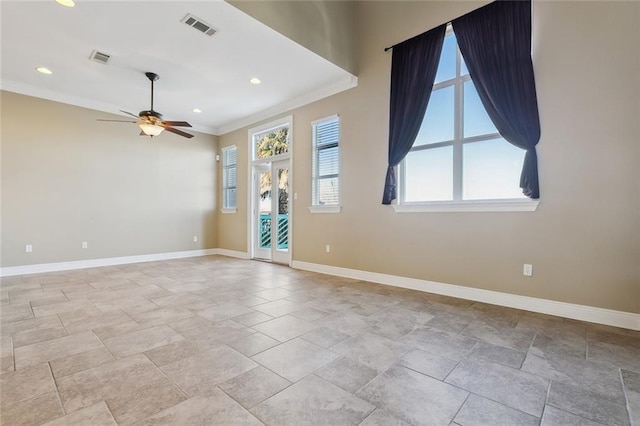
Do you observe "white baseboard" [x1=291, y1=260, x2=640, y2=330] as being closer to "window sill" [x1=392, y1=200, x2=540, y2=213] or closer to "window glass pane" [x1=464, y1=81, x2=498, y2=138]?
"window sill" [x1=392, y1=200, x2=540, y2=213]

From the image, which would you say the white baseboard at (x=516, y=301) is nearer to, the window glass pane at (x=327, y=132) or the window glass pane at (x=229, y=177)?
the window glass pane at (x=327, y=132)

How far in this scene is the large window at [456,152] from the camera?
3.23 m

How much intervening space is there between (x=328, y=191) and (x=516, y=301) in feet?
10.1

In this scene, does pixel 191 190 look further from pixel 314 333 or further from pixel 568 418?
pixel 568 418

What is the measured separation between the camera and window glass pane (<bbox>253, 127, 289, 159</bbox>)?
19.8 feet

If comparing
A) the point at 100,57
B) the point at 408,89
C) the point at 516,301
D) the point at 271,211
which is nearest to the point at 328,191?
the point at 271,211

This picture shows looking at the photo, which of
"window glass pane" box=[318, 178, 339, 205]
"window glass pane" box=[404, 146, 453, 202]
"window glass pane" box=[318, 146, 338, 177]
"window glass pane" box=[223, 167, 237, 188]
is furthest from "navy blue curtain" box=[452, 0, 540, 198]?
"window glass pane" box=[223, 167, 237, 188]

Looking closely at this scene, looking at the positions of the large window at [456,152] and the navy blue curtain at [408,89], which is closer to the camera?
the large window at [456,152]

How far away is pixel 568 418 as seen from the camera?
4.58 ft

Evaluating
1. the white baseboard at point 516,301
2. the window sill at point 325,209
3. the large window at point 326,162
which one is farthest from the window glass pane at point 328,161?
the white baseboard at point 516,301

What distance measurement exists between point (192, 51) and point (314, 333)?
3.81m

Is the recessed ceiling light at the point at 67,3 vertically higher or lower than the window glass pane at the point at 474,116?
higher

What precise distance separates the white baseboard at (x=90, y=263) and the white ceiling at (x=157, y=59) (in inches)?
106

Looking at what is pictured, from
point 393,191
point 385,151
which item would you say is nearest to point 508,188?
point 393,191
